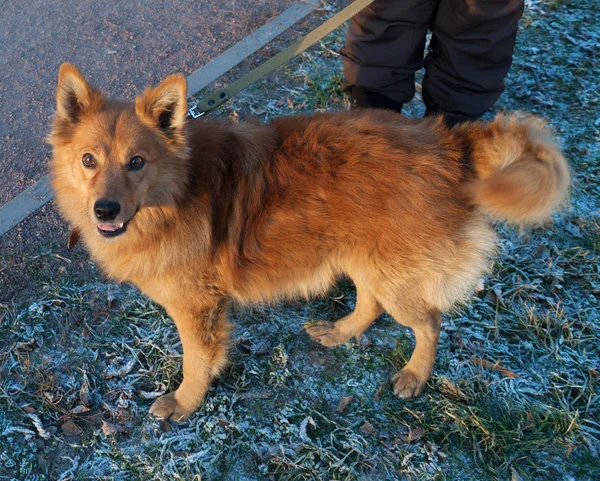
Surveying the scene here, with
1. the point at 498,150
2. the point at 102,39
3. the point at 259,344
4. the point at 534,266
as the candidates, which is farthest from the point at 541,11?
the point at 259,344

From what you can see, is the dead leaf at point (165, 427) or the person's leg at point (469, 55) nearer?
the dead leaf at point (165, 427)

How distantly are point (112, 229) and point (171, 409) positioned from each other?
1.16 meters

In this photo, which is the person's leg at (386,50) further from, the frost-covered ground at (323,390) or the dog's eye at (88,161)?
the dog's eye at (88,161)

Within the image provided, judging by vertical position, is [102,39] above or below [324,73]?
above

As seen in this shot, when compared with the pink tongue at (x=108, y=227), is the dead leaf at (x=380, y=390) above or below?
below

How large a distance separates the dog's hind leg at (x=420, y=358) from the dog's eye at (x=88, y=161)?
6.01ft

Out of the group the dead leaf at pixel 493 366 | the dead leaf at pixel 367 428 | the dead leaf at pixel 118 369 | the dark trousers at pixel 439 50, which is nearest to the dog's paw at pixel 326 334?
the dead leaf at pixel 367 428

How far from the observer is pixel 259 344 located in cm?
326

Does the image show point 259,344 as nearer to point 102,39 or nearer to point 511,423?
point 511,423

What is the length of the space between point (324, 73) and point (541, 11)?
304 cm

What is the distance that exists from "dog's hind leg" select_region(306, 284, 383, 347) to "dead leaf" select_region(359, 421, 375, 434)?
56 centimetres

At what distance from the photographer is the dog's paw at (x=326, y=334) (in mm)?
3281

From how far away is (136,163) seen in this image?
2428 millimetres

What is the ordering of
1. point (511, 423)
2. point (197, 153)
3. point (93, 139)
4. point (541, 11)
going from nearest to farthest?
1. point (93, 139)
2. point (197, 153)
3. point (511, 423)
4. point (541, 11)
